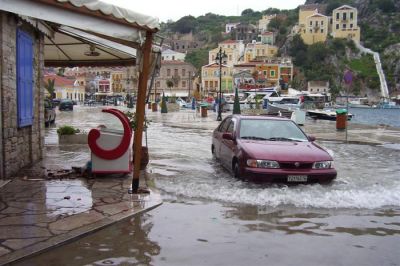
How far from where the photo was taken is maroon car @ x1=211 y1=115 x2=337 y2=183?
859 centimetres

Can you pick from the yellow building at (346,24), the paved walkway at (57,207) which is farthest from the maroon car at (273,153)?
the yellow building at (346,24)

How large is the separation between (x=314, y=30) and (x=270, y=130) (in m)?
149

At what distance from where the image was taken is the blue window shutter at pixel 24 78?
909cm

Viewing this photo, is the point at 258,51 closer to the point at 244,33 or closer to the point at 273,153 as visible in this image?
the point at 244,33

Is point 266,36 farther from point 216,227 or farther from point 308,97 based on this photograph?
point 216,227

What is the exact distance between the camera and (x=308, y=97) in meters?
72.5

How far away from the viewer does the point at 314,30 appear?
497 ft

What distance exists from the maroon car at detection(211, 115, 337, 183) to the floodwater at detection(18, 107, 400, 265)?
0.84ft

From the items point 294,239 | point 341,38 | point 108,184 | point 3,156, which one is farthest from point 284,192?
point 341,38

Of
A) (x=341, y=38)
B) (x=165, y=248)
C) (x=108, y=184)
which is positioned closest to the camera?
(x=165, y=248)

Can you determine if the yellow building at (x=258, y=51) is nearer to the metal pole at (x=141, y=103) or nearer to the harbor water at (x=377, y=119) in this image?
the harbor water at (x=377, y=119)

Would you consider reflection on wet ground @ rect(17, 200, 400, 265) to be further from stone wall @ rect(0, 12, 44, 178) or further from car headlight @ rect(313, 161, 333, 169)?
stone wall @ rect(0, 12, 44, 178)

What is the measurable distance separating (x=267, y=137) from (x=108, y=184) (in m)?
3.56

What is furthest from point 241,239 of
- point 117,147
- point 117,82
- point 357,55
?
point 357,55
